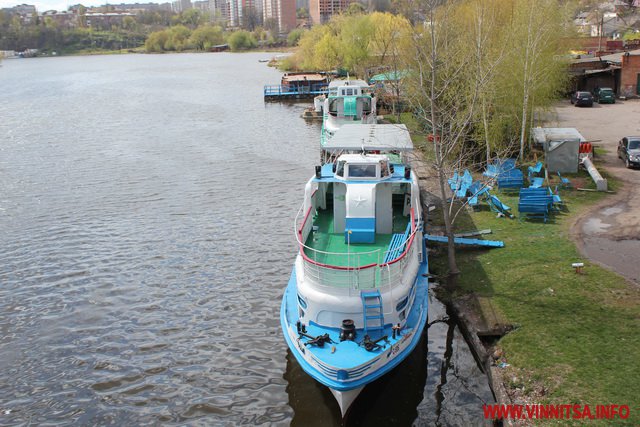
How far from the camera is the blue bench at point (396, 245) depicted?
53.5 feet

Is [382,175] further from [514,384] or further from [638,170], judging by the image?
[638,170]

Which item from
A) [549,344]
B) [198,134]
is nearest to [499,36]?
[549,344]

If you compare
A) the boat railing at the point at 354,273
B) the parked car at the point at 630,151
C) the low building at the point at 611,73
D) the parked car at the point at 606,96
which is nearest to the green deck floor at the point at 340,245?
the boat railing at the point at 354,273

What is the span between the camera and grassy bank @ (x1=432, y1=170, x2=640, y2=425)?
12930 mm

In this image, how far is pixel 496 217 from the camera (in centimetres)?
2391

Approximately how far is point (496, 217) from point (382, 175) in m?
7.34

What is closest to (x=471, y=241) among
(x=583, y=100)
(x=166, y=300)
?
(x=166, y=300)

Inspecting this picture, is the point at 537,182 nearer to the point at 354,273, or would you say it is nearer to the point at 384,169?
the point at 384,169

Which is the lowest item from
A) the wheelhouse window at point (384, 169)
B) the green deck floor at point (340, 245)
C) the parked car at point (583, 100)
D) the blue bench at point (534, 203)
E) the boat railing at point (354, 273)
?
the blue bench at point (534, 203)

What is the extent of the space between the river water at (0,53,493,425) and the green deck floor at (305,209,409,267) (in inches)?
114

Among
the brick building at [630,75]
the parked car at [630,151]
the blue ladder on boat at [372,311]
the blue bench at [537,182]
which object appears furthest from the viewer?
the brick building at [630,75]

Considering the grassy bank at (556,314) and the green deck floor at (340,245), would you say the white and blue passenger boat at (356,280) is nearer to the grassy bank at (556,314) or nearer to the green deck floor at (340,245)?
the green deck floor at (340,245)

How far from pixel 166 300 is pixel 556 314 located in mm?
12827

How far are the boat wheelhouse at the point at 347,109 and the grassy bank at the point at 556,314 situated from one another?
19.1 meters
